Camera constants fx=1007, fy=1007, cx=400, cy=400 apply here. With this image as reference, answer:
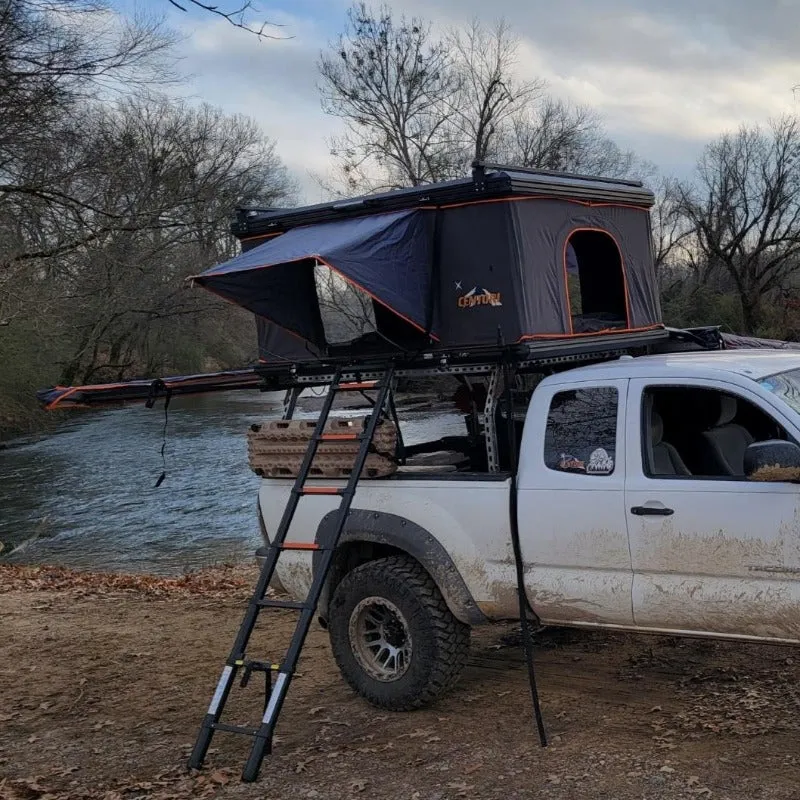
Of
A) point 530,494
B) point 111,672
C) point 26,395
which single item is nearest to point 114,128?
point 26,395

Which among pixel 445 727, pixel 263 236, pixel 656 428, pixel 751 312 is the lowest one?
pixel 445 727

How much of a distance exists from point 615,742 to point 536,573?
2.99 ft

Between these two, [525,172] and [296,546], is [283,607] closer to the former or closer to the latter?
[296,546]

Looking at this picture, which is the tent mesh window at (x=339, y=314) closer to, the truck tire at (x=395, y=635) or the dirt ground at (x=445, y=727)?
the truck tire at (x=395, y=635)

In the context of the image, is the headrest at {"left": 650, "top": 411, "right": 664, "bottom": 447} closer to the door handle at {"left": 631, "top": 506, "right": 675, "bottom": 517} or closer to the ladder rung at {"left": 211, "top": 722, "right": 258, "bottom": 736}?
the door handle at {"left": 631, "top": 506, "right": 675, "bottom": 517}

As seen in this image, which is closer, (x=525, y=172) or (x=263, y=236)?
(x=525, y=172)

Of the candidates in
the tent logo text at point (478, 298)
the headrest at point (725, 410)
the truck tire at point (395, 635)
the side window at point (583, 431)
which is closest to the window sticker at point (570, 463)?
the side window at point (583, 431)

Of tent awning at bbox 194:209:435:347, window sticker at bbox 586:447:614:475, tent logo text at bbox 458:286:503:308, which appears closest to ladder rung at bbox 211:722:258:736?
window sticker at bbox 586:447:614:475

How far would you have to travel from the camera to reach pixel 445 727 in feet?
17.6

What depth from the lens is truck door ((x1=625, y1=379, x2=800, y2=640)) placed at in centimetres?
460

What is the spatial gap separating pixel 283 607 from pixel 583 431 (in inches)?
72.7

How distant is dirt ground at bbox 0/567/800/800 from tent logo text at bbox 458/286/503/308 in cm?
228

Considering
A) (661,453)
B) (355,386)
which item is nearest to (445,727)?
(661,453)

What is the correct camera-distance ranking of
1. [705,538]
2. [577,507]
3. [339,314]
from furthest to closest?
[339,314] → [577,507] → [705,538]
